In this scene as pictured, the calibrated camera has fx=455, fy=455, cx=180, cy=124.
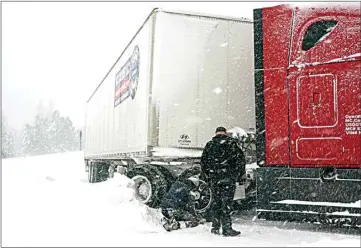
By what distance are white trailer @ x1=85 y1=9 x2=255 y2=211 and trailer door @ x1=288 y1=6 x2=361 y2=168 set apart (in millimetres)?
1751

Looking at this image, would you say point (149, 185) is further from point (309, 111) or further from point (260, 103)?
point (309, 111)

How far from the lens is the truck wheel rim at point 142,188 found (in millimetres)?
9008

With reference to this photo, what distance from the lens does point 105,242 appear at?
5648 millimetres

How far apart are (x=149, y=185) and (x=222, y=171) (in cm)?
235

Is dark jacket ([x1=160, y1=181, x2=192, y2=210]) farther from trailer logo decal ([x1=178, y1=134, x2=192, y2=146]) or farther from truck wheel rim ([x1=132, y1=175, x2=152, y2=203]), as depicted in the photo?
truck wheel rim ([x1=132, y1=175, x2=152, y2=203])

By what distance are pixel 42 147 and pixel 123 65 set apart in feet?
228

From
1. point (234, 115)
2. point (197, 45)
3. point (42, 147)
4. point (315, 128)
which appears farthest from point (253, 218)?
point (42, 147)

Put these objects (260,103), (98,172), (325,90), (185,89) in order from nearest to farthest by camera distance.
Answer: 1. (325,90)
2. (260,103)
3. (185,89)
4. (98,172)

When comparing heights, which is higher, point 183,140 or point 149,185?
point 183,140

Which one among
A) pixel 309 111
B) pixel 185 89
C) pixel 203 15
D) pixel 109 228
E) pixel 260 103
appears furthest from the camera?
pixel 203 15

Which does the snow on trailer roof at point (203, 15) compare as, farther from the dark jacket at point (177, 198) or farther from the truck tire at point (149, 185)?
the dark jacket at point (177, 198)

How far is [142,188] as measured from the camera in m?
9.27

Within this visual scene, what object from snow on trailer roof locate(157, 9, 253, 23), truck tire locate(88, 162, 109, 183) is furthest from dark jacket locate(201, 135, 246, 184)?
truck tire locate(88, 162, 109, 183)

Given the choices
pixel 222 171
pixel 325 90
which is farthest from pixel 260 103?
pixel 222 171
